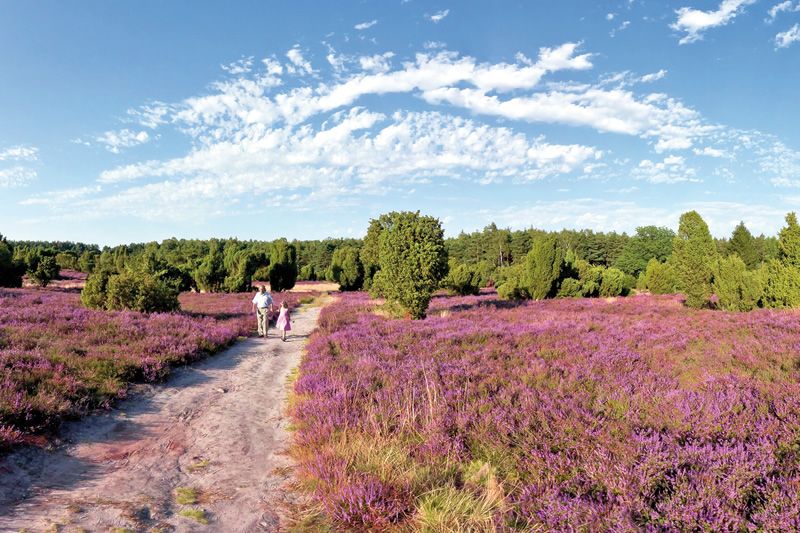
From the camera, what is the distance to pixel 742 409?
17.7 feet

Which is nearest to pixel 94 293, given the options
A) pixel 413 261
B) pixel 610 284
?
pixel 413 261

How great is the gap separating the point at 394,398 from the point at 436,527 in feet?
11.0

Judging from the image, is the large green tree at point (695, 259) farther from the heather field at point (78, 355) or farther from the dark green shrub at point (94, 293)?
the dark green shrub at point (94, 293)

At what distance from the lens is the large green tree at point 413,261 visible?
19.0 metres

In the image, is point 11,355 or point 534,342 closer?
point 11,355

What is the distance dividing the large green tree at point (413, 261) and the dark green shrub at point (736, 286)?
15.5 m

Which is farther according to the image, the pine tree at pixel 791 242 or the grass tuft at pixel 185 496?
the pine tree at pixel 791 242

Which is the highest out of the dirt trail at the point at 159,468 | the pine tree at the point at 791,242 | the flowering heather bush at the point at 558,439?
the pine tree at the point at 791,242

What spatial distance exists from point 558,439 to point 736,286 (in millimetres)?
23319

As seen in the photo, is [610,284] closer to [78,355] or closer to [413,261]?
[413,261]

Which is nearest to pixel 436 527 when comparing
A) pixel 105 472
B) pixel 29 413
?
pixel 105 472

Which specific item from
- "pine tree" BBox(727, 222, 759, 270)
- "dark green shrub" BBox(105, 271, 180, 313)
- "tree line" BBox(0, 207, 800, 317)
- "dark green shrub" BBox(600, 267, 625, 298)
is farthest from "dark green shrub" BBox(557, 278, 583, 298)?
"pine tree" BBox(727, 222, 759, 270)

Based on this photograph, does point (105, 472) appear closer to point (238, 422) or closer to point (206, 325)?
point (238, 422)

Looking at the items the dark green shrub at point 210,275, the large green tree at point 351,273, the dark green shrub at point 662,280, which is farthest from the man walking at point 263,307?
the dark green shrub at point 662,280
